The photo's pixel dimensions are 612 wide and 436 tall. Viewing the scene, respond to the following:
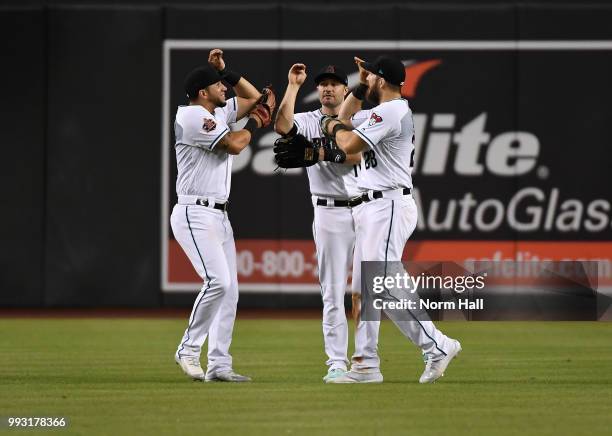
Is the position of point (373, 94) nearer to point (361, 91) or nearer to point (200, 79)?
point (361, 91)

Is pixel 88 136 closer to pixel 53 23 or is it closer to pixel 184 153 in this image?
pixel 53 23

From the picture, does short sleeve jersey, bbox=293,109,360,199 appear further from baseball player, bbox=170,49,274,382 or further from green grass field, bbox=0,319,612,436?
green grass field, bbox=0,319,612,436

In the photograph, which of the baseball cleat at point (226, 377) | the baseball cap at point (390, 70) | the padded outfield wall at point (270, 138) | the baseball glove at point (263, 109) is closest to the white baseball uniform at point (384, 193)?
the baseball cap at point (390, 70)

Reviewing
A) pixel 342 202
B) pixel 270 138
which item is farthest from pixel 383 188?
pixel 270 138

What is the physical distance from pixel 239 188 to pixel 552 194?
12.2 feet

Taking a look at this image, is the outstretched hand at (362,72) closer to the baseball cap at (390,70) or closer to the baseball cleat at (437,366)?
the baseball cap at (390,70)

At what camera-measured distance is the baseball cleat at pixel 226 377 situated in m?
8.18

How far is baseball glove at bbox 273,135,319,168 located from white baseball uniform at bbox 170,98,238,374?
387 millimetres

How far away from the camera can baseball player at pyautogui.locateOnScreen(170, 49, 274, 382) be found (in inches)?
320

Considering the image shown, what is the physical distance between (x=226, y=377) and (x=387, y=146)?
1.80 m

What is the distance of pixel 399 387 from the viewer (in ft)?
25.6

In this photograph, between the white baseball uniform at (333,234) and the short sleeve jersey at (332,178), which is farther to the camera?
the short sleeve jersey at (332,178)

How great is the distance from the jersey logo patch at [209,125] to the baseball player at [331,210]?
0.44 meters

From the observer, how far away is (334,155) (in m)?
8.12
